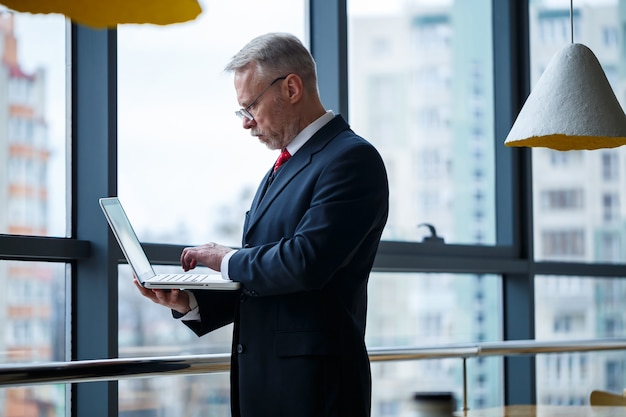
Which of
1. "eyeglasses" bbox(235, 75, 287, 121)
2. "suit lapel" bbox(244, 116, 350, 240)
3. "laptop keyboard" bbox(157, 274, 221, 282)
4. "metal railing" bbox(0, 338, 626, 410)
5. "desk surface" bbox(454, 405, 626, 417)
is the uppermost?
"eyeglasses" bbox(235, 75, 287, 121)

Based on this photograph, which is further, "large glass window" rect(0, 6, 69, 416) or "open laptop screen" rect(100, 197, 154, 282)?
"large glass window" rect(0, 6, 69, 416)

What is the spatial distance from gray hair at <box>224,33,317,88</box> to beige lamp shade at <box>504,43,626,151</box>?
769 millimetres

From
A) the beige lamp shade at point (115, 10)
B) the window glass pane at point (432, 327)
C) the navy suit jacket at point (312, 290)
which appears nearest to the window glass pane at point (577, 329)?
the window glass pane at point (432, 327)

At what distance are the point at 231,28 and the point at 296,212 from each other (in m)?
1.55

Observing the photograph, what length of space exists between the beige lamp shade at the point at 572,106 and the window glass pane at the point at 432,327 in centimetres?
140

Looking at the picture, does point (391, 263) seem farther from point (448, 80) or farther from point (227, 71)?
point (227, 71)

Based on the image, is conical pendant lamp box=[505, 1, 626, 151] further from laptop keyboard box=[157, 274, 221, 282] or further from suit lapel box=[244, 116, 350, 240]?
laptop keyboard box=[157, 274, 221, 282]

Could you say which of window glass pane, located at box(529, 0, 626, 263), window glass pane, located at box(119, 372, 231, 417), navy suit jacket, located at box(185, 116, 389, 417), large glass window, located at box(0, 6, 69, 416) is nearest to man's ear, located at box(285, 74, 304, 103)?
navy suit jacket, located at box(185, 116, 389, 417)

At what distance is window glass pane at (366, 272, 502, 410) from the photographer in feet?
13.7

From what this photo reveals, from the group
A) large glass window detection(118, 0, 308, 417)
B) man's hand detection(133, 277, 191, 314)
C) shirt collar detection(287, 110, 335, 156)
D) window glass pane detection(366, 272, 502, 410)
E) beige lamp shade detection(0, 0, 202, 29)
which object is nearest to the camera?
beige lamp shade detection(0, 0, 202, 29)

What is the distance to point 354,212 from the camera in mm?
2092

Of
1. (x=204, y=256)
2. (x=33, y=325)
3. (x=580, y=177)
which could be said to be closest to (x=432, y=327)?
(x=580, y=177)

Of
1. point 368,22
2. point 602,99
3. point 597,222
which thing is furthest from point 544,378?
point 602,99

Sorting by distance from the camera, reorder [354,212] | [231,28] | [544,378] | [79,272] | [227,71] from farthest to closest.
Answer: [544,378] < [231,28] < [79,272] < [227,71] < [354,212]
